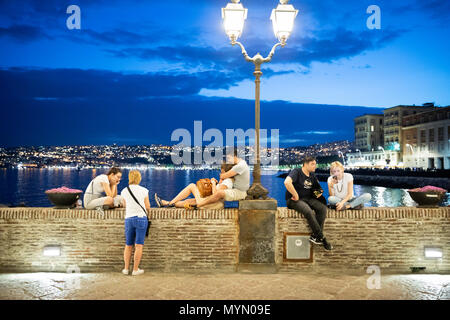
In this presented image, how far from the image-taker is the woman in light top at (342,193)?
7258mm

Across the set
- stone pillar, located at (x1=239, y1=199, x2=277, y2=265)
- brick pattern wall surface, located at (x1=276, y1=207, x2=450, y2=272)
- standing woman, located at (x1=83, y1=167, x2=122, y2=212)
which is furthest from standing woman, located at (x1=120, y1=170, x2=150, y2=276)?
brick pattern wall surface, located at (x1=276, y1=207, x2=450, y2=272)

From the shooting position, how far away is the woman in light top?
726cm

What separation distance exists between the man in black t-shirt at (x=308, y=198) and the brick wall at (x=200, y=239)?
0.76ft

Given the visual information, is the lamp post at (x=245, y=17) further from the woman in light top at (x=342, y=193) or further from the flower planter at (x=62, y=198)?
the flower planter at (x=62, y=198)

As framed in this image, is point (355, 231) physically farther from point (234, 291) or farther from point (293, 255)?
point (234, 291)

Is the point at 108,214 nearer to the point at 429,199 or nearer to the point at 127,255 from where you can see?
the point at 127,255

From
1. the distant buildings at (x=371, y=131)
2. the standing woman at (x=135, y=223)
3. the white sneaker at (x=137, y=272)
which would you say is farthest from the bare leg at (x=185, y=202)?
the distant buildings at (x=371, y=131)

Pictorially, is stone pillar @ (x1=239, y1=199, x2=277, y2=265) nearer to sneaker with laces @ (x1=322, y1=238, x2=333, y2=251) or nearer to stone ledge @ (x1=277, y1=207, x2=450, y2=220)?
stone ledge @ (x1=277, y1=207, x2=450, y2=220)

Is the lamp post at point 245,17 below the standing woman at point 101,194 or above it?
above

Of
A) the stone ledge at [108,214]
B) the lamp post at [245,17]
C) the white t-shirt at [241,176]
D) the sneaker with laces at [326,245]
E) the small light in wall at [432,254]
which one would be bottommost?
the small light in wall at [432,254]

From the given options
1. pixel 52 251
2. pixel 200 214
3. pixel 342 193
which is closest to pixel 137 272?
pixel 200 214

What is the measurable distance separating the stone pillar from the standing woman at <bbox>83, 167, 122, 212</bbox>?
2.59 m

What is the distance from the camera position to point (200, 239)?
23.3 feet
